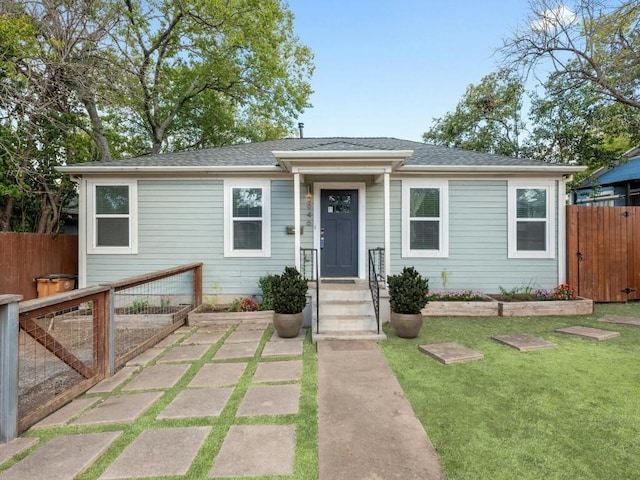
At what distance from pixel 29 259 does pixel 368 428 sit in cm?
767

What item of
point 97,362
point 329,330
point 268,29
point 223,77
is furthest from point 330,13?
point 97,362

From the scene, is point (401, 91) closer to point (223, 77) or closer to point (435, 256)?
point (223, 77)

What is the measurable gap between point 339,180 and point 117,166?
458cm

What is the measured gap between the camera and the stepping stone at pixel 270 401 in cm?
262

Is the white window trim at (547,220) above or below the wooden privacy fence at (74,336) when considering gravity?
above

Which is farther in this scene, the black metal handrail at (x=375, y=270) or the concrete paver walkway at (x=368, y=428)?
the black metal handrail at (x=375, y=270)

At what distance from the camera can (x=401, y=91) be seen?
11836 mm

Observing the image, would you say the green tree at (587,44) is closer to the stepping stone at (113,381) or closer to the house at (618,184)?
the house at (618,184)

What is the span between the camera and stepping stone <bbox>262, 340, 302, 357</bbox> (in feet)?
13.2

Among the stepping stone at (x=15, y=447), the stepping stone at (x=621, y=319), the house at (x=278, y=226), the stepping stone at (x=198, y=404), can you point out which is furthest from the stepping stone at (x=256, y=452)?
the stepping stone at (x=621, y=319)

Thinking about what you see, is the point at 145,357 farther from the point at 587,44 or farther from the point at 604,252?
the point at 587,44

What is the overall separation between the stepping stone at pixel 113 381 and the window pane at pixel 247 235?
326 cm

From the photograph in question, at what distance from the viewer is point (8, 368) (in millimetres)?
2262

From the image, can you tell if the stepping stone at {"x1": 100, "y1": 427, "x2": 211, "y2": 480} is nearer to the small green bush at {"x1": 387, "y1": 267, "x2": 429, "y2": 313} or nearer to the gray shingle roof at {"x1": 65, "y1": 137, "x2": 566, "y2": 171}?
the small green bush at {"x1": 387, "y1": 267, "x2": 429, "y2": 313}
